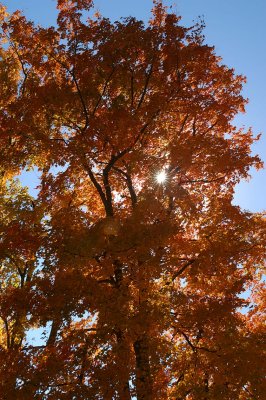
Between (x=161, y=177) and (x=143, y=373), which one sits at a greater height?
(x=161, y=177)

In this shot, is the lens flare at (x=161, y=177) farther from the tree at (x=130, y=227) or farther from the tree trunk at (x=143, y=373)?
the tree trunk at (x=143, y=373)

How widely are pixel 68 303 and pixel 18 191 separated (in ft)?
25.1

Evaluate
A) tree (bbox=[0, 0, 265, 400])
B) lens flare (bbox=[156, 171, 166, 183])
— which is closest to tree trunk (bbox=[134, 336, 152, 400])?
tree (bbox=[0, 0, 265, 400])

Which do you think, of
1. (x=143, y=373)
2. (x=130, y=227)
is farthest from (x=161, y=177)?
(x=143, y=373)

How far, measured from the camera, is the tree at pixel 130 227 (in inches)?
306

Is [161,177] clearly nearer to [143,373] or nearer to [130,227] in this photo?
[130,227]

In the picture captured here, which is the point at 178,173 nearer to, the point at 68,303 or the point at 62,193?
the point at 62,193

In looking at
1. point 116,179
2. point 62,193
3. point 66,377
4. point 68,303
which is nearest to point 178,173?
point 116,179

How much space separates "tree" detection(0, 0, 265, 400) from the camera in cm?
776

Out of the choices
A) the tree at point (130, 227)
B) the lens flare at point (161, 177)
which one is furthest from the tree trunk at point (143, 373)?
the lens flare at point (161, 177)

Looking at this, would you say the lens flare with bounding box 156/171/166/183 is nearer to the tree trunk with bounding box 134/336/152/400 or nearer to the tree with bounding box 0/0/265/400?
the tree with bounding box 0/0/265/400

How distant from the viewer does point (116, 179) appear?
12195 millimetres

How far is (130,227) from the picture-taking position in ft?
26.8

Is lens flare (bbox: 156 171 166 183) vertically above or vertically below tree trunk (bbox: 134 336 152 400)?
above
